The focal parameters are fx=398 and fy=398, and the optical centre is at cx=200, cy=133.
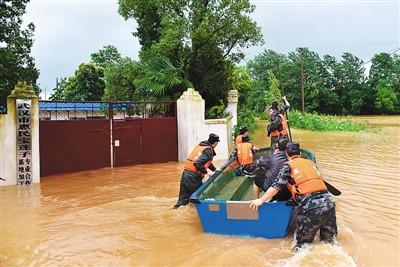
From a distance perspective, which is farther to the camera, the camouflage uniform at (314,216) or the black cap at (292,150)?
the black cap at (292,150)

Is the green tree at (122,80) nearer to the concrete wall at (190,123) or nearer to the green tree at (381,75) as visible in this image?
the concrete wall at (190,123)

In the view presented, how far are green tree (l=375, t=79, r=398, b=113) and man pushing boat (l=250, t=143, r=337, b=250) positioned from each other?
49224mm

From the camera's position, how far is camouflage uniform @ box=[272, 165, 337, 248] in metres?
4.85

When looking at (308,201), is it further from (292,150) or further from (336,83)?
(336,83)

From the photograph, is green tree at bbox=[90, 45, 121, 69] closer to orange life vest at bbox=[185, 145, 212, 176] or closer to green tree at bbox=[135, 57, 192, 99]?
green tree at bbox=[135, 57, 192, 99]

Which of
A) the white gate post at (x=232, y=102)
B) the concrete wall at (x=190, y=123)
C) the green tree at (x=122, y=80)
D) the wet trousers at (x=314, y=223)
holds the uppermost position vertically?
the green tree at (x=122, y=80)

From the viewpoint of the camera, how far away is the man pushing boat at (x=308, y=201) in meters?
4.86

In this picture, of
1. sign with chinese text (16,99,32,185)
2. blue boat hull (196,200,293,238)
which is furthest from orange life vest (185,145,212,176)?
sign with chinese text (16,99,32,185)

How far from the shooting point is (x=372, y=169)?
11.7 meters

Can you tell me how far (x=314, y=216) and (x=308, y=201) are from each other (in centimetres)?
19

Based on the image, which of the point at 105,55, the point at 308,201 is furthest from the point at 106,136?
the point at 105,55

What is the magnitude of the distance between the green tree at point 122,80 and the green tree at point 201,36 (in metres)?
0.78

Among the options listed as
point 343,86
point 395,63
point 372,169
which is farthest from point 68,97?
point 395,63

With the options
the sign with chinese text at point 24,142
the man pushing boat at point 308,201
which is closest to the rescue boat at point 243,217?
the man pushing boat at point 308,201
